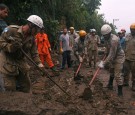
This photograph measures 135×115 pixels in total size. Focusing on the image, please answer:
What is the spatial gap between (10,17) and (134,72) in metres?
6.58

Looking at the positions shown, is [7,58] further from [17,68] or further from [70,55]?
[70,55]

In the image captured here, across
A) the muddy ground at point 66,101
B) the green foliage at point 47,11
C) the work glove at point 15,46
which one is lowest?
the muddy ground at point 66,101

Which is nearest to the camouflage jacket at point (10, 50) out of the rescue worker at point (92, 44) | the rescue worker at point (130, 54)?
the rescue worker at point (130, 54)

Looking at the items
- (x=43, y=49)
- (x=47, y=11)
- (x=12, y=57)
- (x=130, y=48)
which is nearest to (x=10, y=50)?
(x=12, y=57)

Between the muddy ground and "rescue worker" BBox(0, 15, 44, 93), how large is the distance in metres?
0.56

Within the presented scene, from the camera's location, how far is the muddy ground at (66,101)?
15.5ft

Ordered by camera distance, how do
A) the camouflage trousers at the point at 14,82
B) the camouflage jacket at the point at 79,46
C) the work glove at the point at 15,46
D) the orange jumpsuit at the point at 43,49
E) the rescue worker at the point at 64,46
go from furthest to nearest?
1. the rescue worker at the point at 64,46
2. the camouflage jacket at the point at 79,46
3. the orange jumpsuit at the point at 43,49
4. the camouflage trousers at the point at 14,82
5. the work glove at the point at 15,46

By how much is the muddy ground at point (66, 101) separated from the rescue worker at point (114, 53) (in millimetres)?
557

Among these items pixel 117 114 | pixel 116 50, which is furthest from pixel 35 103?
pixel 116 50

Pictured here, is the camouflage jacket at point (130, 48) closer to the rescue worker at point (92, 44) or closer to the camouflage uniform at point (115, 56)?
the camouflage uniform at point (115, 56)

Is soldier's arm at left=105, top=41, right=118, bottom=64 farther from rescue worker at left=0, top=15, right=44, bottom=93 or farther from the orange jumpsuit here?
the orange jumpsuit

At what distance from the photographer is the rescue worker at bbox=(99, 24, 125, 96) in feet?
24.8

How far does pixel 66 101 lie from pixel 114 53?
218 cm

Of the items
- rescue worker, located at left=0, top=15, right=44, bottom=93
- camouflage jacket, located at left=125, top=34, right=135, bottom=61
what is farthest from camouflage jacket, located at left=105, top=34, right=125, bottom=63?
rescue worker, located at left=0, top=15, right=44, bottom=93
